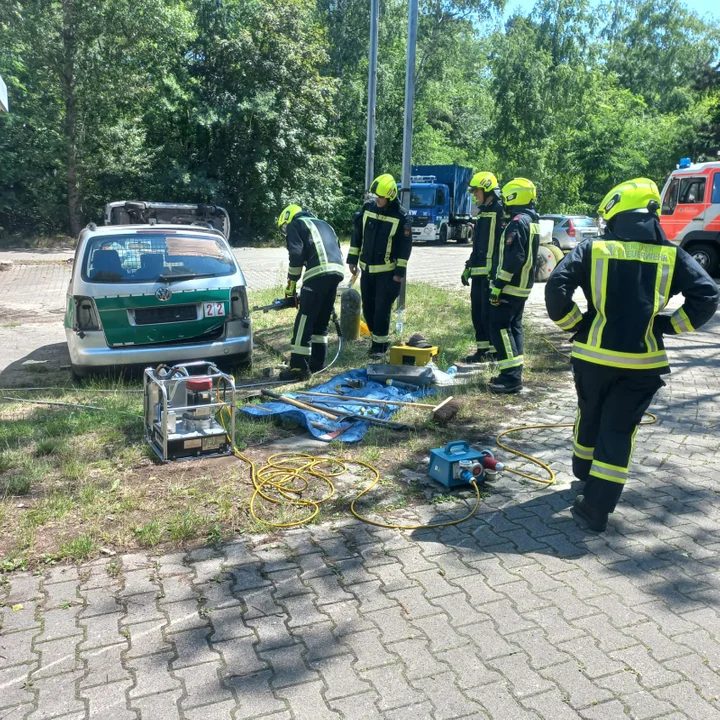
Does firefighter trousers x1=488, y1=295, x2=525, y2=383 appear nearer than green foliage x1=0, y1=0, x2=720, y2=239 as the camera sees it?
Yes

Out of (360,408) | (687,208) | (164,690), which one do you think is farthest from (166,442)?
(687,208)

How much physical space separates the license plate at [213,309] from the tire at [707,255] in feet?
43.3

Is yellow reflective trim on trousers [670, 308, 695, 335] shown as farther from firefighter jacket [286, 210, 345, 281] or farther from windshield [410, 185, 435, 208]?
windshield [410, 185, 435, 208]

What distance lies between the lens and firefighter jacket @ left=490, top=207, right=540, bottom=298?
657 cm

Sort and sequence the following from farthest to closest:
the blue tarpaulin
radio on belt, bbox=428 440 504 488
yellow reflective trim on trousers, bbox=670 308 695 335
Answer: the blue tarpaulin → radio on belt, bbox=428 440 504 488 → yellow reflective trim on trousers, bbox=670 308 695 335

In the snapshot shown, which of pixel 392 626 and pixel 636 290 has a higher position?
pixel 636 290

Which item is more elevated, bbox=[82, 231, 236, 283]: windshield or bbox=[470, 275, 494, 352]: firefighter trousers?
bbox=[82, 231, 236, 283]: windshield

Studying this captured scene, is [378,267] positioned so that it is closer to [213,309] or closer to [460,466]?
Result: [213,309]

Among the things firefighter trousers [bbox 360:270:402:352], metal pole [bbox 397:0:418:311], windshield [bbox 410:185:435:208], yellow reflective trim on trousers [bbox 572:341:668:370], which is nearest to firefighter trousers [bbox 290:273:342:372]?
firefighter trousers [bbox 360:270:402:352]


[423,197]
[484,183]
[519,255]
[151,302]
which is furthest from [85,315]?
[423,197]

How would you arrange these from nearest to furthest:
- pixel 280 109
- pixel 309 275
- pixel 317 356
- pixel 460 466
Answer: pixel 460 466 → pixel 309 275 → pixel 317 356 → pixel 280 109

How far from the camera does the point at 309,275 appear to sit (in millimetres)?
6801

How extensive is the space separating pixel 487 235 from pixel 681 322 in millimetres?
4017

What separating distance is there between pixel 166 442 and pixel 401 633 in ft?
7.40
